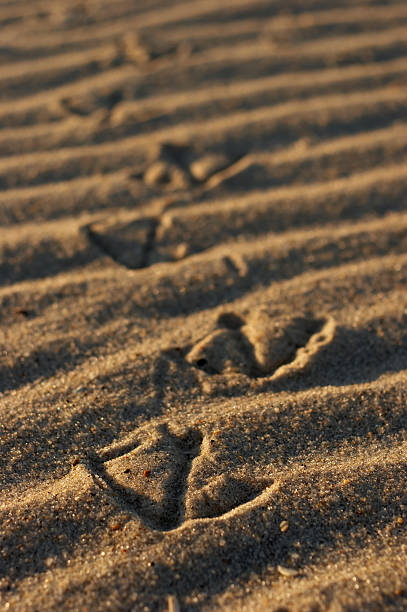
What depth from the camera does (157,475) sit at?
4.15ft

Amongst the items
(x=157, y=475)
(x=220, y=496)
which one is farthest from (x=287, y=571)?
(x=157, y=475)

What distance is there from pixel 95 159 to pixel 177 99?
502 mm

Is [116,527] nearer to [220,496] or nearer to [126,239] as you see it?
[220,496]

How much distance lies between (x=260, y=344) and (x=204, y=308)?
8.4 inches

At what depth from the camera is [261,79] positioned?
251 cm

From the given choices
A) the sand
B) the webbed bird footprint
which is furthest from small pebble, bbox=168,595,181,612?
the webbed bird footprint

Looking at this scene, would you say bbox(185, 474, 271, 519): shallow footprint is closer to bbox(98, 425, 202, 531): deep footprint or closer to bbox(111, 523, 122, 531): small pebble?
bbox(98, 425, 202, 531): deep footprint

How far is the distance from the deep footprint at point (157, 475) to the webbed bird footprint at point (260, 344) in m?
0.24

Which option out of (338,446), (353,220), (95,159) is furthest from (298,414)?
(95,159)

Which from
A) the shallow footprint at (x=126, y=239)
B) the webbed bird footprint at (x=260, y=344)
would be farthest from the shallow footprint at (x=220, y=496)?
the shallow footprint at (x=126, y=239)

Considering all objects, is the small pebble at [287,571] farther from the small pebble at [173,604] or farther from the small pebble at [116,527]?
the small pebble at [116,527]

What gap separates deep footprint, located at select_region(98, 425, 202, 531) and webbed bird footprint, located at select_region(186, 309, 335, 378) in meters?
0.24

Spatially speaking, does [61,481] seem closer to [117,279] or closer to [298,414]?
[298,414]

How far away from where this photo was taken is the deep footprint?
120cm
